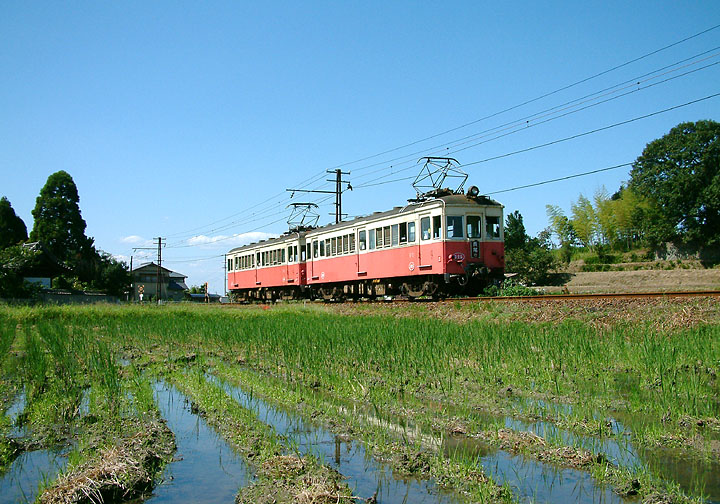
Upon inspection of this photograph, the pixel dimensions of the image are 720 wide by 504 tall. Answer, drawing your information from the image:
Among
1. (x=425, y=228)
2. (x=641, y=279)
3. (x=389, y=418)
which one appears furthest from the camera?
(x=641, y=279)

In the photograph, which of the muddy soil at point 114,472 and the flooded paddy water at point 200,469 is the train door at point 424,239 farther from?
the muddy soil at point 114,472

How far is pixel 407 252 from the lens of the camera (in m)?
18.8

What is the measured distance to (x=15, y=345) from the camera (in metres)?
12.4

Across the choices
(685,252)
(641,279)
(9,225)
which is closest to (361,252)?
(641,279)

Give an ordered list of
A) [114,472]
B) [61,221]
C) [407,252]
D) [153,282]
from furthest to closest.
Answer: [153,282]
[61,221]
[407,252]
[114,472]

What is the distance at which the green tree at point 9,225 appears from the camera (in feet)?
140

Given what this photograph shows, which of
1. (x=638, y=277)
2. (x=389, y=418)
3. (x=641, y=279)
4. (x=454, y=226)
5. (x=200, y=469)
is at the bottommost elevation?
(x=200, y=469)

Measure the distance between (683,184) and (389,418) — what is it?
4067cm

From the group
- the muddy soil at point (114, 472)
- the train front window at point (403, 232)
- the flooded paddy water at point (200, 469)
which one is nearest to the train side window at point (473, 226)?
the train front window at point (403, 232)

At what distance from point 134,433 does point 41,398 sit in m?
2.23

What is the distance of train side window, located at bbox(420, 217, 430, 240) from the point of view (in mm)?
17703

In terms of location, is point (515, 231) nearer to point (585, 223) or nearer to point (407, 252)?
point (585, 223)

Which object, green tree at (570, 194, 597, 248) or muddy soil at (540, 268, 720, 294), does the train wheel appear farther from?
green tree at (570, 194, 597, 248)

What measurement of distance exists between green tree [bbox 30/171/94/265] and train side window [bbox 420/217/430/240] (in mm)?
33341
